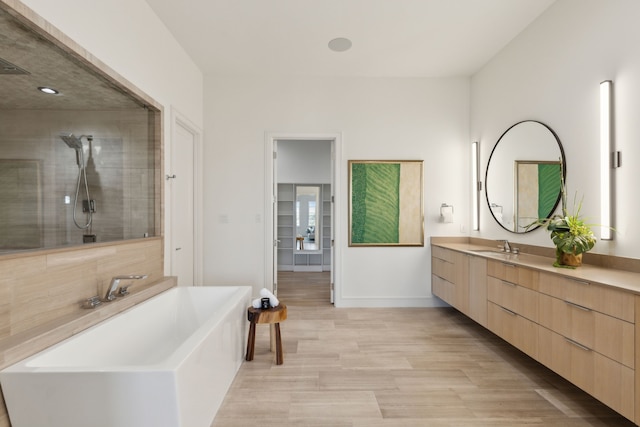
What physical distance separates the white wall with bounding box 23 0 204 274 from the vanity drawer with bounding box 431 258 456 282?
2922 mm

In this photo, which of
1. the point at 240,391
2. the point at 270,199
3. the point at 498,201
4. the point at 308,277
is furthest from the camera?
the point at 308,277

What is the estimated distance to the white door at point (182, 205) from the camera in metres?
3.19

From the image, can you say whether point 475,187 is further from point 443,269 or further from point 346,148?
point 346,148

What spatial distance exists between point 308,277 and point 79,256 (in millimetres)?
4325

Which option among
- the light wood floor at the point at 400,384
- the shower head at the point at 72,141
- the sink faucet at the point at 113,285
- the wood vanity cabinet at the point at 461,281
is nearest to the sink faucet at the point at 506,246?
the wood vanity cabinet at the point at 461,281

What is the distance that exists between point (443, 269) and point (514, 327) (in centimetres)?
128

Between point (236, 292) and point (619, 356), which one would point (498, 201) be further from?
point (236, 292)

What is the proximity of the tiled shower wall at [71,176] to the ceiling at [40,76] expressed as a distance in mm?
53

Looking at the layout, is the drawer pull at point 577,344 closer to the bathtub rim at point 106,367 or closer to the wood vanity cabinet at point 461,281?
the wood vanity cabinet at point 461,281

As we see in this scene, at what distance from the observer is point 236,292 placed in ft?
8.67

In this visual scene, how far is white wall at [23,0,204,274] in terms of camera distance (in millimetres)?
1834

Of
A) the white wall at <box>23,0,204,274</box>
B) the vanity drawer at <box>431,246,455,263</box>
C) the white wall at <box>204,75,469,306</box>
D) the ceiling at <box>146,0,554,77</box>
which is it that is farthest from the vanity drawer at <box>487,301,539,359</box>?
the white wall at <box>23,0,204,274</box>

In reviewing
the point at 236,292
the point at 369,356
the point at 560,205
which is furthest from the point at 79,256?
the point at 560,205

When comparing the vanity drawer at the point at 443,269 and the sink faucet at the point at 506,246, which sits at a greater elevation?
the sink faucet at the point at 506,246
